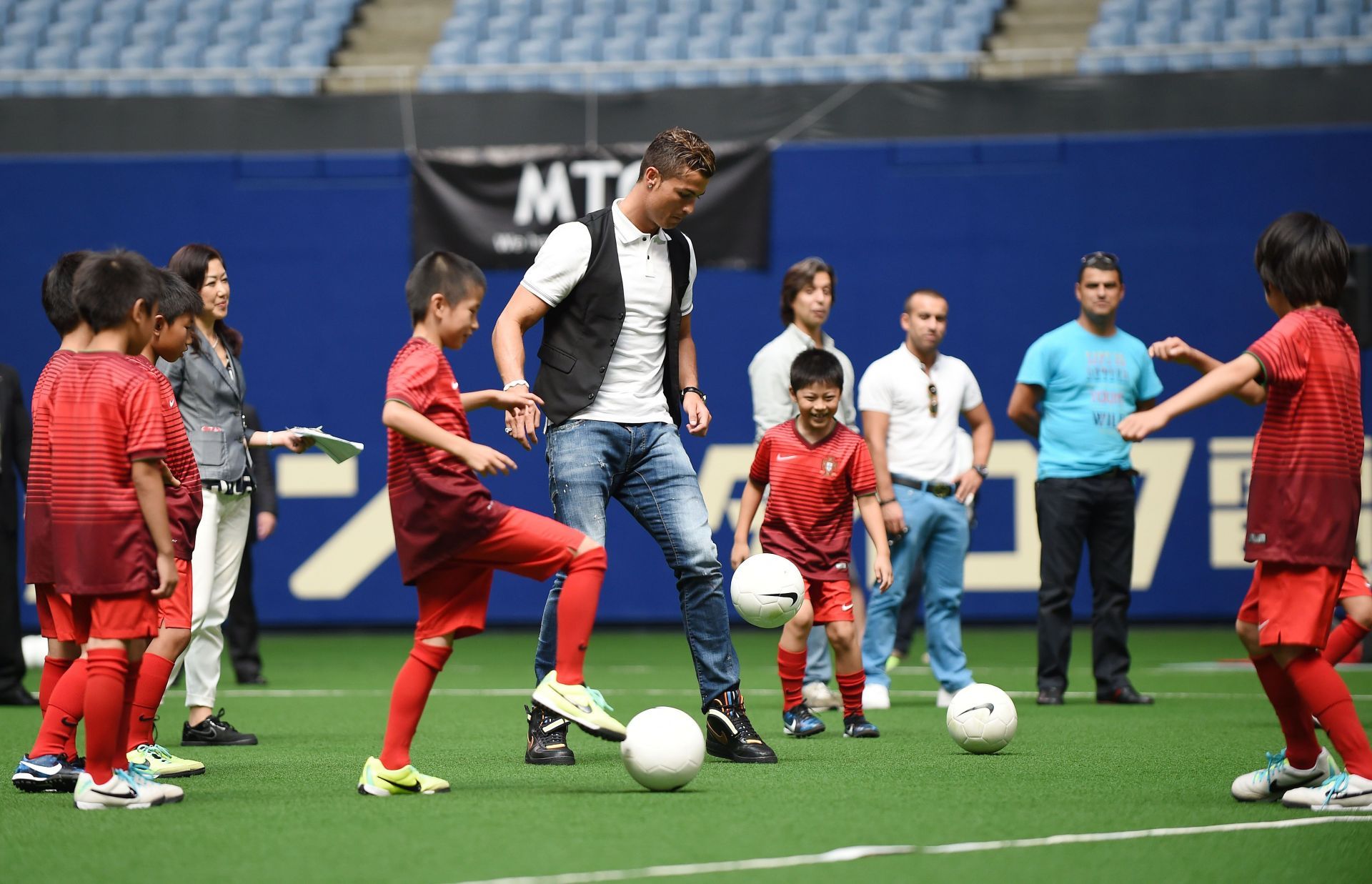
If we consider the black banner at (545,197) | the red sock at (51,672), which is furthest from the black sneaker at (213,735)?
the black banner at (545,197)

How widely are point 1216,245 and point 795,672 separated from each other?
7.66 metres

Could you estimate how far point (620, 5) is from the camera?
53.2 feet

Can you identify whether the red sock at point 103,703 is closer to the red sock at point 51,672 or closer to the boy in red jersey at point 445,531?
the red sock at point 51,672

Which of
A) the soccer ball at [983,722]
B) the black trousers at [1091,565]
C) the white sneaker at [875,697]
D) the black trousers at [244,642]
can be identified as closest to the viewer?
the soccer ball at [983,722]

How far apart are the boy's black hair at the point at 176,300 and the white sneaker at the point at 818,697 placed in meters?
3.77

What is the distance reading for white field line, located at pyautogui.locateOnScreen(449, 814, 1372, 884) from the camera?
369 cm

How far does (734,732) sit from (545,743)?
2.27 ft

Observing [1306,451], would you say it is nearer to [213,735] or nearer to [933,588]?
[933,588]

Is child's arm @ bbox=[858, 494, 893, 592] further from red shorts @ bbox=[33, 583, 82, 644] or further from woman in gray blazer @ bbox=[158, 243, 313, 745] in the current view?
red shorts @ bbox=[33, 583, 82, 644]

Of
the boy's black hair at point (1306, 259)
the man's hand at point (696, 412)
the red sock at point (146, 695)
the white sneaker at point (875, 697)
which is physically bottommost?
the white sneaker at point (875, 697)

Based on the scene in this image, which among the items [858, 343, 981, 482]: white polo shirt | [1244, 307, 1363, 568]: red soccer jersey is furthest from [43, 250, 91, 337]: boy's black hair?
[858, 343, 981, 482]: white polo shirt

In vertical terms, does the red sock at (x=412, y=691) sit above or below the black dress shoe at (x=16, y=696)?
above

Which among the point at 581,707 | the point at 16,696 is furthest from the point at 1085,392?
the point at 16,696

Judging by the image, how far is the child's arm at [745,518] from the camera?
690cm
